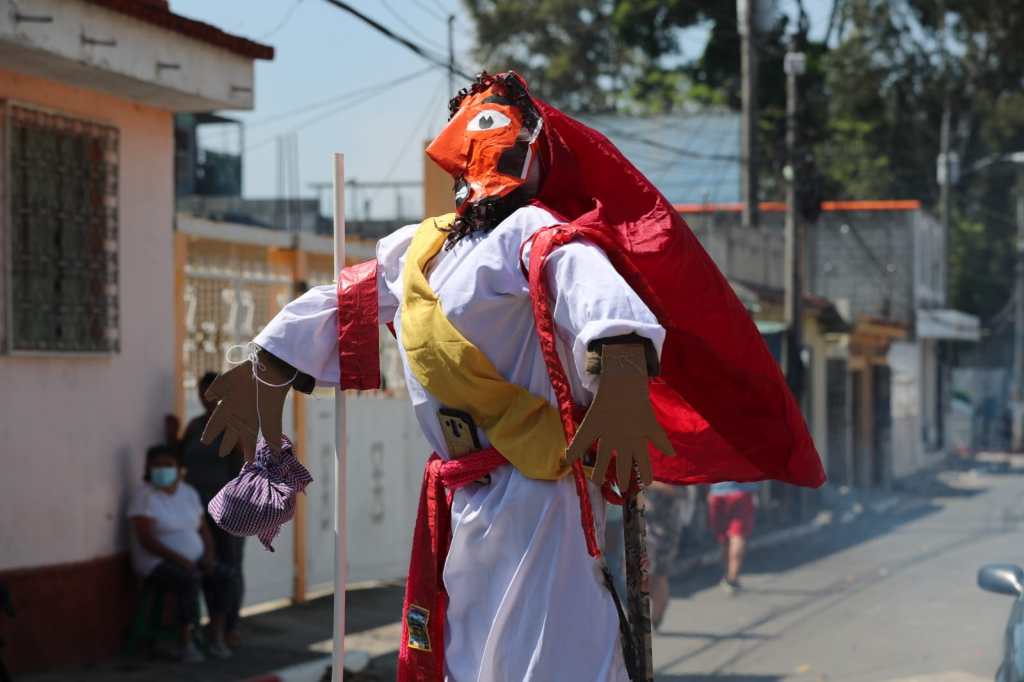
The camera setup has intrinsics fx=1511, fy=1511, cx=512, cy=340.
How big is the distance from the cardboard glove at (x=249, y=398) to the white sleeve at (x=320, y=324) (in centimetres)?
4

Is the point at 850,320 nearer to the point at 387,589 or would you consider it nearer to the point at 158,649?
the point at 387,589

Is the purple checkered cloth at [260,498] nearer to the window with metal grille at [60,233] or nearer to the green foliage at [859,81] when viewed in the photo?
the window with metal grille at [60,233]

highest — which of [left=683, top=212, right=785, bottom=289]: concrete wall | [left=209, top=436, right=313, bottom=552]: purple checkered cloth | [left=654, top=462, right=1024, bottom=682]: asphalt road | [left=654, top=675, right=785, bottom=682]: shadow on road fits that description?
[left=683, top=212, right=785, bottom=289]: concrete wall

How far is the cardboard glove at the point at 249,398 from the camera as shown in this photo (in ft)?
12.3

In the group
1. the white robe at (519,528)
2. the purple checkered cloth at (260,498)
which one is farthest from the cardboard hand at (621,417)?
the purple checkered cloth at (260,498)

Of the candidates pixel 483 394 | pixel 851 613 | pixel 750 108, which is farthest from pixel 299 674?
pixel 750 108

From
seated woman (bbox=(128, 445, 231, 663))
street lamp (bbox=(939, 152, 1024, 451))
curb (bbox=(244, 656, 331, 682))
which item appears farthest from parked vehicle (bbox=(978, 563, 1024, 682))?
street lamp (bbox=(939, 152, 1024, 451))

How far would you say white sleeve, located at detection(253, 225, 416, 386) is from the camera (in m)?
3.72

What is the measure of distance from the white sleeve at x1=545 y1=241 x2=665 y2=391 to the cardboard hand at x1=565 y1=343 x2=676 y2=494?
0.14ft

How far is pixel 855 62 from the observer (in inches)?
1558

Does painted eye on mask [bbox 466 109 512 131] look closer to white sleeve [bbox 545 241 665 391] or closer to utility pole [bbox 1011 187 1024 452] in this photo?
white sleeve [bbox 545 241 665 391]

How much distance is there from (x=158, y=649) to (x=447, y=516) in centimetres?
556

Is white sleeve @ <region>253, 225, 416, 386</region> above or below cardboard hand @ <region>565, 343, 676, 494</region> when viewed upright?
above

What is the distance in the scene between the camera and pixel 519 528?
3.44 m
